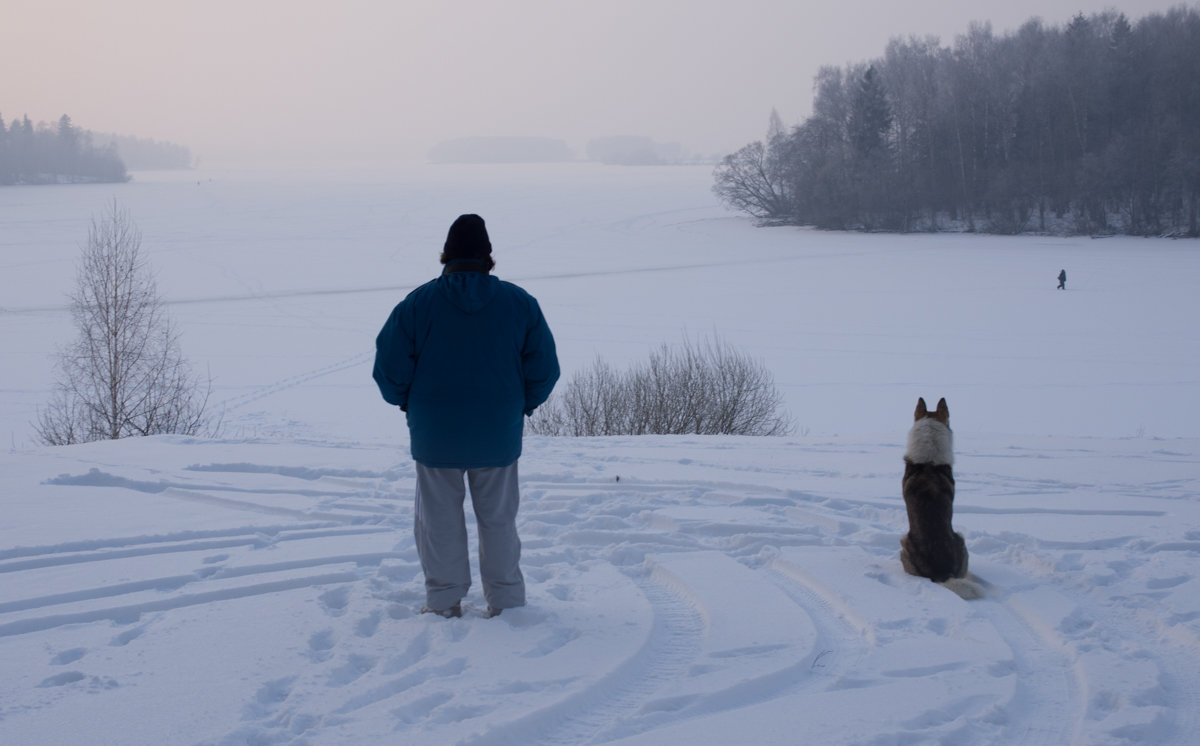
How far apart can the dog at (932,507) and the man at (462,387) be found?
2168 mm

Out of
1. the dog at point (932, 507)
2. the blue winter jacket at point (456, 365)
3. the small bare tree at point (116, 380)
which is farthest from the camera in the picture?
the small bare tree at point (116, 380)

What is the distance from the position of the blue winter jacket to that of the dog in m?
2.32

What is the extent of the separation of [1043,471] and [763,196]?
2829 inches

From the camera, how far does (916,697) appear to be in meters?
3.70

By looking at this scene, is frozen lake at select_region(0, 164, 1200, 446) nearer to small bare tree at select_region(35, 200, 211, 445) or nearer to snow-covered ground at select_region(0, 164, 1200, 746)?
small bare tree at select_region(35, 200, 211, 445)

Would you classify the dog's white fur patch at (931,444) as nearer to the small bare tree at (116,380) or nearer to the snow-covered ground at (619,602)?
the snow-covered ground at (619,602)

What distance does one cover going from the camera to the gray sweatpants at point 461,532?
4406mm

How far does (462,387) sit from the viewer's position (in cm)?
429

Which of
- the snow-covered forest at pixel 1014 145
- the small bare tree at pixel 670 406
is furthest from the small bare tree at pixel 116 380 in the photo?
the snow-covered forest at pixel 1014 145

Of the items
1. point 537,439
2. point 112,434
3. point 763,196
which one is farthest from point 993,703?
point 763,196

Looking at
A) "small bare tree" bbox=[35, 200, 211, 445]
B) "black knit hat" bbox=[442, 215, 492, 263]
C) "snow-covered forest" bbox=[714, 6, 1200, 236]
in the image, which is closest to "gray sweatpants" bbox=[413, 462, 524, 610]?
"black knit hat" bbox=[442, 215, 492, 263]

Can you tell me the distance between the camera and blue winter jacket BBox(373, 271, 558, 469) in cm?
428

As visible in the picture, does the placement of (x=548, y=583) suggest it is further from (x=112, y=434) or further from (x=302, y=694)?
(x=112, y=434)

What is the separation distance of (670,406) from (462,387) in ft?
41.1
